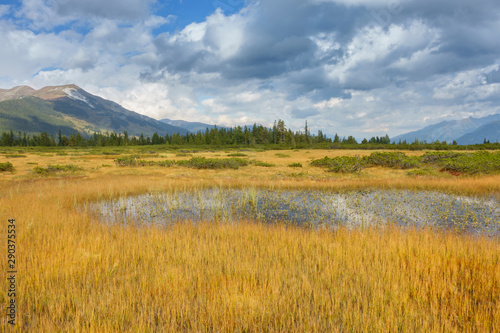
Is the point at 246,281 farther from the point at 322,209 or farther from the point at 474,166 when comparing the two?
the point at 474,166

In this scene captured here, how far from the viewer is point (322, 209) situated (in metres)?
11.8

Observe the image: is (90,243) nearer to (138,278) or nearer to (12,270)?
(12,270)

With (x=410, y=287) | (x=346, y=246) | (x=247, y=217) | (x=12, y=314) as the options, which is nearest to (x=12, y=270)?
(x=12, y=314)

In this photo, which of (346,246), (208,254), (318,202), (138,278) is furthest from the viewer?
(318,202)

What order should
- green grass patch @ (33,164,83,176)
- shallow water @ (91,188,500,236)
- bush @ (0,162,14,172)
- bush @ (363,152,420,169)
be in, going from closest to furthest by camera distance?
shallow water @ (91,188,500,236)
green grass patch @ (33,164,83,176)
bush @ (0,162,14,172)
bush @ (363,152,420,169)

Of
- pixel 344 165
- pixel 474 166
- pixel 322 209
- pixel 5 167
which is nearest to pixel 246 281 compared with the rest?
pixel 322 209

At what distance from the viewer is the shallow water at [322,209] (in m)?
9.69

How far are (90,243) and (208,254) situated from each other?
3.39m

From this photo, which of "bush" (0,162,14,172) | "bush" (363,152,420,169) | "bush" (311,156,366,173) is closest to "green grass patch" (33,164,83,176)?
"bush" (0,162,14,172)

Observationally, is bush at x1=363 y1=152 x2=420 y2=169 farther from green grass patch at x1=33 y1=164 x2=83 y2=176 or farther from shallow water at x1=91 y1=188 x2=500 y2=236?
green grass patch at x1=33 y1=164 x2=83 y2=176

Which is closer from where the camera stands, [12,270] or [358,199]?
[12,270]

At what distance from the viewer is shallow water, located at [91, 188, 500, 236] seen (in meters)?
9.69

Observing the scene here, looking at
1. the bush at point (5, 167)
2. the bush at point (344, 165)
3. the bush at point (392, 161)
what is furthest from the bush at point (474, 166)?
the bush at point (5, 167)

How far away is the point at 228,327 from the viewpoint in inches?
149
